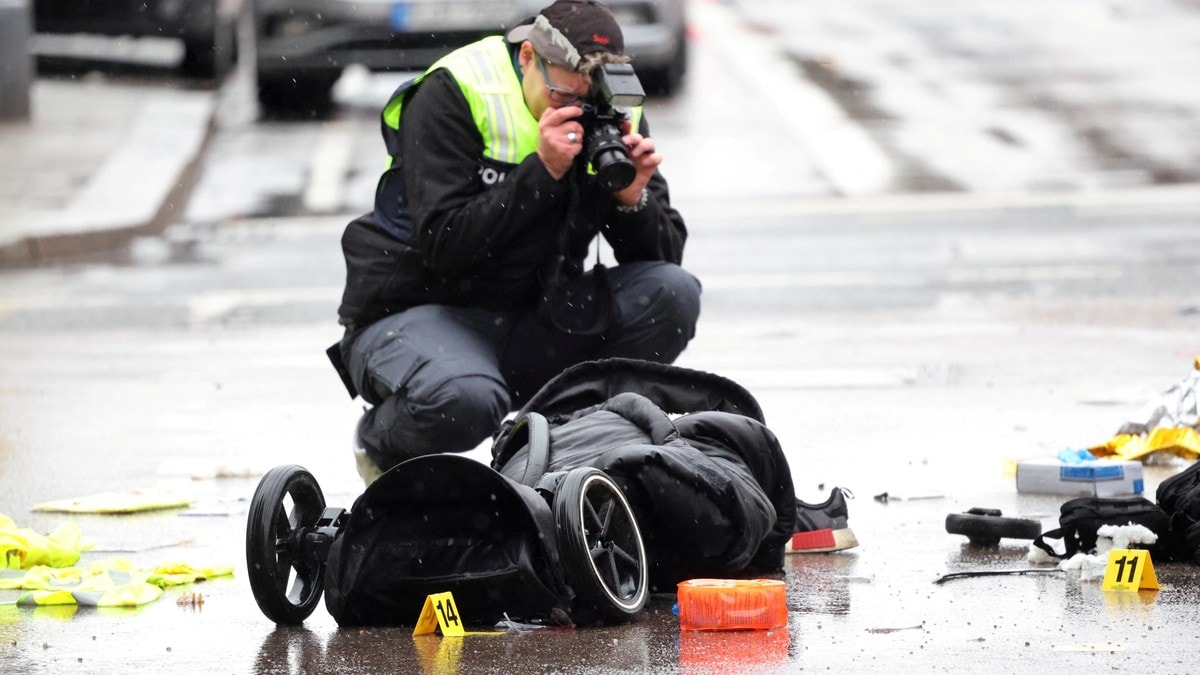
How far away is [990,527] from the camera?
4.88 m

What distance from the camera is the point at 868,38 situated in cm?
1880

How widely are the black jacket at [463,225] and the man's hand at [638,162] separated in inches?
4.2

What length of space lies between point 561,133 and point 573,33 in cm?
25

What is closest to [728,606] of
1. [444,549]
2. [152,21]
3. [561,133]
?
[444,549]

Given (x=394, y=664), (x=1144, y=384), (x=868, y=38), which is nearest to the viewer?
(x=394, y=664)

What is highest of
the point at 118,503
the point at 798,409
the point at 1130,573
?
the point at 1130,573

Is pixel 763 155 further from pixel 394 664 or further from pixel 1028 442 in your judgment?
pixel 394 664

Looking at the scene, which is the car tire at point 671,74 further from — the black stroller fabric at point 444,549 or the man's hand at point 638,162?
the black stroller fabric at point 444,549

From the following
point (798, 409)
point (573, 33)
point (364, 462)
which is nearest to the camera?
point (573, 33)

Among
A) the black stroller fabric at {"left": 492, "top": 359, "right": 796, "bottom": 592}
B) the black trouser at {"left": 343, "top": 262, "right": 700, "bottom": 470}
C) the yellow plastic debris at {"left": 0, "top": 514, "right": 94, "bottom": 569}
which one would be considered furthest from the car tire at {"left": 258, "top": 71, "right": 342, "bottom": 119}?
the black stroller fabric at {"left": 492, "top": 359, "right": 796, "bottom": 592}

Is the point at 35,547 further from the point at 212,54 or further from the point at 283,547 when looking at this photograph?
the point at 212,54

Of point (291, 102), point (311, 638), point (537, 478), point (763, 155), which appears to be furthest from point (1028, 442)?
point (291, 102)

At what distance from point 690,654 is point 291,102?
507 inches

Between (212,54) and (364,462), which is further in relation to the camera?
(212,54)
